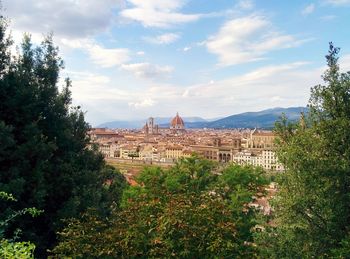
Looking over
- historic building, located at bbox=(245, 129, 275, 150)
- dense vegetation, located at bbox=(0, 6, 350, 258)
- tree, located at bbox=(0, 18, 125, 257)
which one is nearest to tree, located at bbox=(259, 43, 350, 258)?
dense vegetation, located at bbox=(0, 6, 350, 258)

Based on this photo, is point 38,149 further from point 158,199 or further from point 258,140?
point 258,140

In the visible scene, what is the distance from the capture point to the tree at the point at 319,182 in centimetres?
1029

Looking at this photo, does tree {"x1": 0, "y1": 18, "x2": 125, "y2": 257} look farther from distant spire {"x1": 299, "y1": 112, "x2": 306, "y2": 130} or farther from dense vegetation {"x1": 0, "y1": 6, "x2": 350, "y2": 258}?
distant spire {"x1": 299, "y1": 112, "x2": 306, "y2": 130}

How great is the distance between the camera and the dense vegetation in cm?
883

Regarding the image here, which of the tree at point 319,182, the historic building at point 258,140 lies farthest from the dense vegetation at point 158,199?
the historic building at point 258,140

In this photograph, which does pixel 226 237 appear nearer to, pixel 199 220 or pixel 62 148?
pixel 199 220

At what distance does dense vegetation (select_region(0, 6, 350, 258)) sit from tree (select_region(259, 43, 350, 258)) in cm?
3

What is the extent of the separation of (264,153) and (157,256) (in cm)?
10488

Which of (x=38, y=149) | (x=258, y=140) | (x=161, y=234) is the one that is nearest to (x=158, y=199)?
(x=161, y=234)

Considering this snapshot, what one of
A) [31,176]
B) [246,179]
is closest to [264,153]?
[246,179]

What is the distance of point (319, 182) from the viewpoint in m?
10.4

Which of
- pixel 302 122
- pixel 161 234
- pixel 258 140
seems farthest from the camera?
pixel 258 140

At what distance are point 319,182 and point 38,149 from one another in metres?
8.79

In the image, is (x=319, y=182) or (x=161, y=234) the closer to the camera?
(x=161, y=234)
